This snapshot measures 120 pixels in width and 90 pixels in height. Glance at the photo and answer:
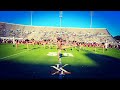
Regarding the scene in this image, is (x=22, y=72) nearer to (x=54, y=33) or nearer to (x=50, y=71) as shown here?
(x=50, y=71)

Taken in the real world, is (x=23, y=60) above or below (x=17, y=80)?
above

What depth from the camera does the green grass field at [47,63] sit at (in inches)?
145

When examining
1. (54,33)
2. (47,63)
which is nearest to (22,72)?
(47,63)

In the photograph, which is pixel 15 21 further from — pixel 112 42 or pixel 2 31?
pixel 112 42

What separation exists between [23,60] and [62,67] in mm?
826

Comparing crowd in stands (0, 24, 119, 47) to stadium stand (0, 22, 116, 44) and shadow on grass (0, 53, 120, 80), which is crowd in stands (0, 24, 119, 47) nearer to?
stadium stand (0, 22, 116, 44)

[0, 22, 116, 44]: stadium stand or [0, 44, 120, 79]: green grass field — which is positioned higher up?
[0, 22, 116, 44]: stadium stand

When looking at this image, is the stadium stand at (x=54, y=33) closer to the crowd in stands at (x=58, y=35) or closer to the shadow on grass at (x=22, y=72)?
the crowd in stands at (x=58, y=35)

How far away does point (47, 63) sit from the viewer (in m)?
3.72

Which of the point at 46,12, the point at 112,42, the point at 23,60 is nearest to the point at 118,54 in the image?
the point at 112,42

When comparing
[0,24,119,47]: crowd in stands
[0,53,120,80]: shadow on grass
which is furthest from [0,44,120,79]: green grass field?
[0,24,119,47]: crowd in stands

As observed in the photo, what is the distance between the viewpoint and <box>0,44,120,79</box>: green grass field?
12.1ft

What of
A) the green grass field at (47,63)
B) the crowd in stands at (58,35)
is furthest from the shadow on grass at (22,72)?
the crowd in stands at (58,35)

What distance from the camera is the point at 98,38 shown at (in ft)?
12.7
